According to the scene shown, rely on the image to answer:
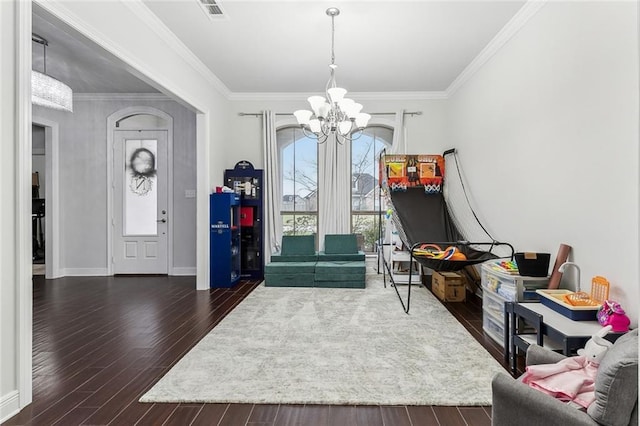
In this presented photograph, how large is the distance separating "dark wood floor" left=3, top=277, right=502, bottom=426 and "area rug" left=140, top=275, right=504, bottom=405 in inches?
3.5

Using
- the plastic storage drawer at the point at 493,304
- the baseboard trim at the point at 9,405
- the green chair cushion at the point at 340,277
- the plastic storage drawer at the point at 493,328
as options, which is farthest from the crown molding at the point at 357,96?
the baseboard trim at the point at 9,405

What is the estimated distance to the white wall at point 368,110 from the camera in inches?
244

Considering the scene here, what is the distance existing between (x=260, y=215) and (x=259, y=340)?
3087 mm

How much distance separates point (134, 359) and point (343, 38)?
3.85 m

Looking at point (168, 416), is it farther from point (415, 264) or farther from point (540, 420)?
point (415, 264)

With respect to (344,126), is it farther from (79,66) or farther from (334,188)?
(79,66)

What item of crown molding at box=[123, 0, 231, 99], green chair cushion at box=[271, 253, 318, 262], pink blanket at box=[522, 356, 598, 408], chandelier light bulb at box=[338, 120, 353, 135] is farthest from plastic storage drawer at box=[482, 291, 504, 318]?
crown molding at box=[123, 0, 231, 99]

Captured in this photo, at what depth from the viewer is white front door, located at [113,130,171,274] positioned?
6.28 metres

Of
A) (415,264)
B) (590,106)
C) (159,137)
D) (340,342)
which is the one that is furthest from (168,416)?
(159,137)

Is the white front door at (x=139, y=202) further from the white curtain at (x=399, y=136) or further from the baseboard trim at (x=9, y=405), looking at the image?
the baseboard trim at (x=9, y=405)

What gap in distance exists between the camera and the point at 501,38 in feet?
13.2

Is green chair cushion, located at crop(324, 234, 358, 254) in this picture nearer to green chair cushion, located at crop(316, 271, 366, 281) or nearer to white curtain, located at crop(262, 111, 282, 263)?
green chair cushion, located at crop(316, 271, 366, 281)

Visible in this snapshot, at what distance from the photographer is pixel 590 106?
8.64 ft

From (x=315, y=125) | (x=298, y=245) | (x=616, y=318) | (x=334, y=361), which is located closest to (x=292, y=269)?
(x=298, y=245)
